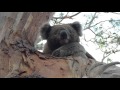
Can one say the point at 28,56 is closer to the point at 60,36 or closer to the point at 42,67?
the point at 42,67

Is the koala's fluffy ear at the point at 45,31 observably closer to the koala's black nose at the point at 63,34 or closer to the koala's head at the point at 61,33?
the koala's head at the point at 61,33

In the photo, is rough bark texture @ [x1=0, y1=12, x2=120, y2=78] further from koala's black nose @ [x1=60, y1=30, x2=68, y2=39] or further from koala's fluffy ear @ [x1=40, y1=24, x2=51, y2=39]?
koala's fluffy ear @ [x1=40, y1=24, x2=51, y2=39]

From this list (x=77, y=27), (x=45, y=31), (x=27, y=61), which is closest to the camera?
(x=27, y=61)

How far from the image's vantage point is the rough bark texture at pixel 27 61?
3020 mm

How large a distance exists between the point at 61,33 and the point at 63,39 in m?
0.10

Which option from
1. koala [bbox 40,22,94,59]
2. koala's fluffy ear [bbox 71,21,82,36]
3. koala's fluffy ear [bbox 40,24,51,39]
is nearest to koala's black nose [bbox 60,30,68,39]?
koala [bbox 40,22,94,59]

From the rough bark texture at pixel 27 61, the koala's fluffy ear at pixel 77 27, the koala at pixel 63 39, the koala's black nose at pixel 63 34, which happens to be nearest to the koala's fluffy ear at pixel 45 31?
the koala at pixel 63 39

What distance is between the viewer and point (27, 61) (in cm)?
313

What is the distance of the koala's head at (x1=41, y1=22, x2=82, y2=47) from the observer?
4344 mm

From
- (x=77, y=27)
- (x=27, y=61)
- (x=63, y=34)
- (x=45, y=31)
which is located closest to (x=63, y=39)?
(x=63, y=34)

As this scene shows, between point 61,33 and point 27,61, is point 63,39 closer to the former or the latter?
point 61,33

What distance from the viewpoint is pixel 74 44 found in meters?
4.18

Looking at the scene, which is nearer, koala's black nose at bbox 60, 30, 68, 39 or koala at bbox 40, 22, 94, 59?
koala at bbox 40, 22, 94, 59
